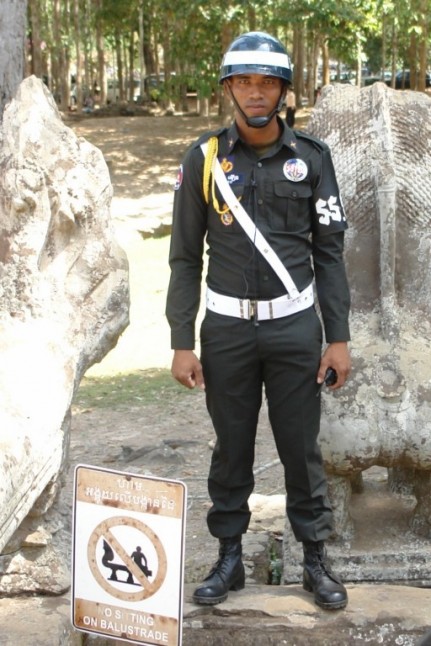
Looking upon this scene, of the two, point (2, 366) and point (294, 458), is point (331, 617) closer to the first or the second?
point (294, 458)

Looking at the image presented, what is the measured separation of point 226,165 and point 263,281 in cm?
36

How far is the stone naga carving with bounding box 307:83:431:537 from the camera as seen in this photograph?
3373mm

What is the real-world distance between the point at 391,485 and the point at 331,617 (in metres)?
0.99

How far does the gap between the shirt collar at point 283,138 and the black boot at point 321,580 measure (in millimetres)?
1220

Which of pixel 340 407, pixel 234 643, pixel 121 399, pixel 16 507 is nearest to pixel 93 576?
pixel 16 507

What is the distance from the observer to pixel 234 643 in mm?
3209

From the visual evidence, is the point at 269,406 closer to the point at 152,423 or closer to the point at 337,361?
the point at 337,361

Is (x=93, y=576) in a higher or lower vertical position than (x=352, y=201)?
lower

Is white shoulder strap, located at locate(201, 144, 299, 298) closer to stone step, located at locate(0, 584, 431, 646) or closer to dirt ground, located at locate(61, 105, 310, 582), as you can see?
stone step, located at locate(0, 584, 431, 646)

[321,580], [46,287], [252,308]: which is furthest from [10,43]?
[321,580]

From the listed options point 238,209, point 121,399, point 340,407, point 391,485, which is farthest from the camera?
point 121,399

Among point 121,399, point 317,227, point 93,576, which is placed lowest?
point 121,399

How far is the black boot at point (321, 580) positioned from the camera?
3236 millimetres

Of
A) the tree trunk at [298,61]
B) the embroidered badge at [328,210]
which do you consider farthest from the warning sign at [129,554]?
the tree trunk at [298,61]
